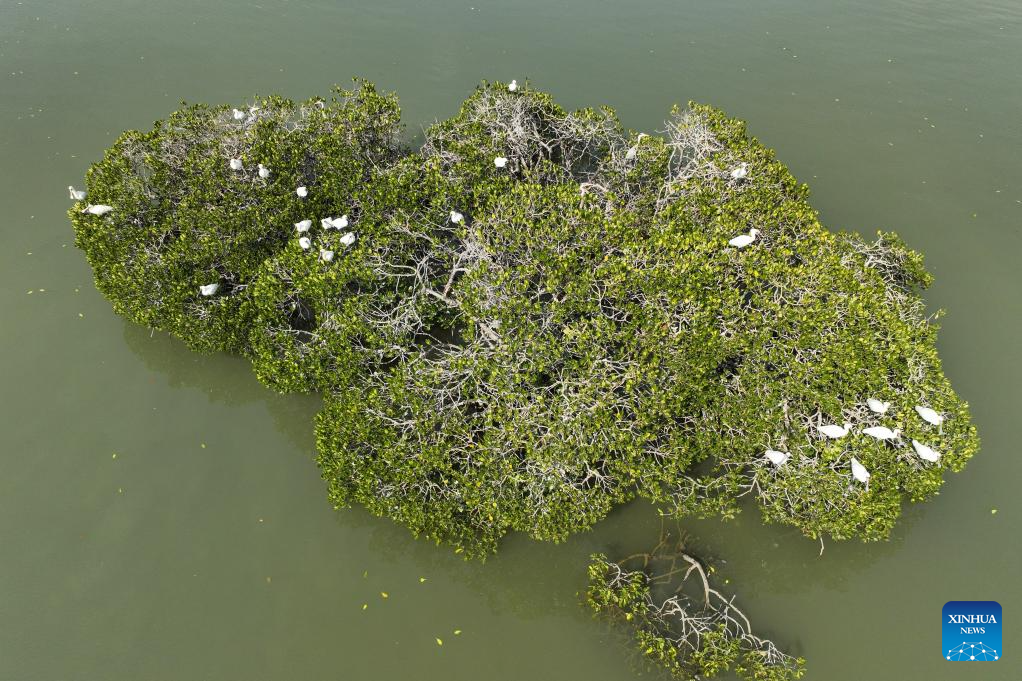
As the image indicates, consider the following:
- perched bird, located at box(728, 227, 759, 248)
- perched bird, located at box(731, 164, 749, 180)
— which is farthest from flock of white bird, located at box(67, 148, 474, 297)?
perched bird, located at box(728, 227, 759, 248)

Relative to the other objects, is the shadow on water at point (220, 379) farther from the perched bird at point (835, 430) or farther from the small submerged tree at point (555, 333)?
the perched bird at point (835, 430)

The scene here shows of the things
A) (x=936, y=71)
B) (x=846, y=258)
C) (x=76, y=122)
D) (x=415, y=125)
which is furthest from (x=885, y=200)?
(x=76, y=122)

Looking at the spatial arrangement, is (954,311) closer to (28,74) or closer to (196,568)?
(196,568)

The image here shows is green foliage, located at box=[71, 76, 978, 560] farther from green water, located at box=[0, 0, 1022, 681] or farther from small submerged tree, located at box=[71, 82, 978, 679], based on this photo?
green water, located at box=[0, 0, 1022, 681]

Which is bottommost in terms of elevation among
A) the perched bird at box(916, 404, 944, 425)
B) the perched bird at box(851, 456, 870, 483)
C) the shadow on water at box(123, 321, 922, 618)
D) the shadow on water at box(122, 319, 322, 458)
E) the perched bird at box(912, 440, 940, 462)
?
the shadow on water at box(123, 321, 922, 618)

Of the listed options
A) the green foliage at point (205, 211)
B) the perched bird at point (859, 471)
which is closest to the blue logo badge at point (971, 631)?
the perched bird at point (859, 471)

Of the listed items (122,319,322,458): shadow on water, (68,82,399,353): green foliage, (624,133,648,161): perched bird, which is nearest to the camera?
(68,82,399,353): green foliage

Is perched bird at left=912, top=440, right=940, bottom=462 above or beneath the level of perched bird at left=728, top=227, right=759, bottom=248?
beneath
